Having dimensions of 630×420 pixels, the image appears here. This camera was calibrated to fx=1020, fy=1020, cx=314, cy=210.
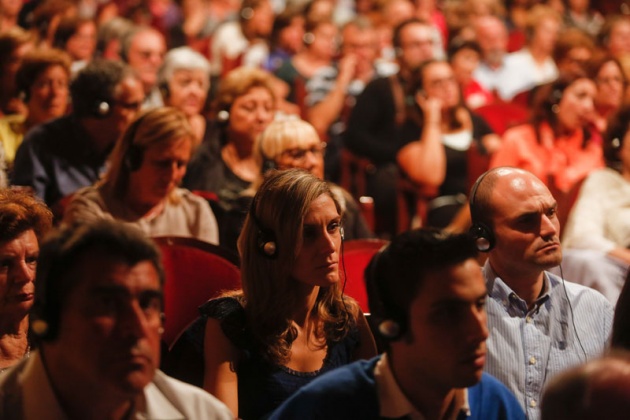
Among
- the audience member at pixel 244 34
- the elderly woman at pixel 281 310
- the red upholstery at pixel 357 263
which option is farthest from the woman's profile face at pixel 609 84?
the elderly woman at pixel 281 310

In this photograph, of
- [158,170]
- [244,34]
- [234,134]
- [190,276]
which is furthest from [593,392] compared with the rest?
[244,34]

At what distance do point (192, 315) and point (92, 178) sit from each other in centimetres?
154

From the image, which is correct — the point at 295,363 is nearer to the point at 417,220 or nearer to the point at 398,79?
the point at 417,220

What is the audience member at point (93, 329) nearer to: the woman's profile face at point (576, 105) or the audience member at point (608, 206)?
the audience member at point (608, 206)

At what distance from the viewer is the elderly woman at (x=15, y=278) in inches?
88.4

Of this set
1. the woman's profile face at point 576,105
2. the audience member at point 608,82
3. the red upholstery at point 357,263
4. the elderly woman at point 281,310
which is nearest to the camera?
the elderly woman at point 281,310

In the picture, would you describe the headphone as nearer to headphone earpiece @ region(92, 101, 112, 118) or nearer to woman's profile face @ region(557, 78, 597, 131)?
headphone earpiece @ region(92, 101, 112, 118)

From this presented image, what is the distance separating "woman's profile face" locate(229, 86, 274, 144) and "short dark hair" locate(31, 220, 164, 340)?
108 inches

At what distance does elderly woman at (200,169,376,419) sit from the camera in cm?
235

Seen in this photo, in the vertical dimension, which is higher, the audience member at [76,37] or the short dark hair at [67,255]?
the short dark hair at [67,255]

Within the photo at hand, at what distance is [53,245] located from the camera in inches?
65.4

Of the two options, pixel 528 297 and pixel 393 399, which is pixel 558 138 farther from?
pixel 393 399

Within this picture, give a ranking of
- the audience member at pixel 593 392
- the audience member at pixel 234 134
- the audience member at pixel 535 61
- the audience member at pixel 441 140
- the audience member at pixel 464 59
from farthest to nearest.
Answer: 1. the audience member at pixel 535 61
2. the audience member at pixel 464 59
3. the audience member at pixel 441 140
4. the audience member at pixel 234 134
5. the audience member at pixel 593 392

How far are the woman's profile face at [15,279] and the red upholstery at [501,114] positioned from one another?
400 cm
